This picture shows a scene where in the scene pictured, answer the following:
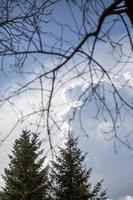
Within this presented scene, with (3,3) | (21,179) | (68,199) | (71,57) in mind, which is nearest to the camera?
(71,57)

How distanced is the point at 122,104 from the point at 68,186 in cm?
2048

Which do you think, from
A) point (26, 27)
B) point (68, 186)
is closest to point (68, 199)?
point (68, 186)

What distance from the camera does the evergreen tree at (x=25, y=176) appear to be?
25.8m

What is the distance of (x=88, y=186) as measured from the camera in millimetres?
25125

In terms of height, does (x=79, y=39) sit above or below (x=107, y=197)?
below

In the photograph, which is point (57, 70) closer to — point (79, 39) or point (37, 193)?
point (79, 39)

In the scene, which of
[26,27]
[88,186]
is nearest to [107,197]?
[88,186]

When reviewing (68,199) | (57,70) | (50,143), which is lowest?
(50,143)

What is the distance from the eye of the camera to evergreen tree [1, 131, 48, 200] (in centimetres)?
2580

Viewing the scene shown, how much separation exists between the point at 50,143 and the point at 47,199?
68.8 ft

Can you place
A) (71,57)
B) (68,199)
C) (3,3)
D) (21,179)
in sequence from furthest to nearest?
(21,179) < (68,199) < (3,3) < (71,57)

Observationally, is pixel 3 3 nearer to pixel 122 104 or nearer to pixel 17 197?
pixel 122 104

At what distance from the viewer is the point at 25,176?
2636 centimetres

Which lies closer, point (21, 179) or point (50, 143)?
point (50, 143)
